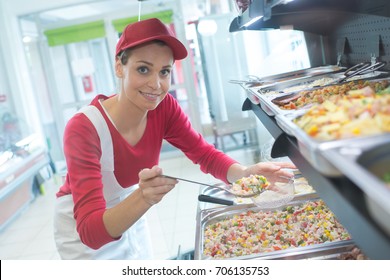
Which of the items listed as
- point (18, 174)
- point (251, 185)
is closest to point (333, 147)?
point (251, 185)

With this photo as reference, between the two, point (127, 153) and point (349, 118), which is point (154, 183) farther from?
point (349, 118)

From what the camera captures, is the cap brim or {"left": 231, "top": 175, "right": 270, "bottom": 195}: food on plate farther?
{"left": 231, "top": 175, "right": 270, "bottom": 195}: food on plate

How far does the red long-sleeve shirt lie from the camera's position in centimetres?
141

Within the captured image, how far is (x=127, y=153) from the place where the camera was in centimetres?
170

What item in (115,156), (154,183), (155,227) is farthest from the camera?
(155,227)

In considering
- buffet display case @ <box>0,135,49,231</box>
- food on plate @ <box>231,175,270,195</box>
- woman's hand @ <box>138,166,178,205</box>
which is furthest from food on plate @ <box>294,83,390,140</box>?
buffet display case @ <box>0,135,49,231</box>

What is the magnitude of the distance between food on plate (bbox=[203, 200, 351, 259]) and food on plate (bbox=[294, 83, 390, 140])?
702mm

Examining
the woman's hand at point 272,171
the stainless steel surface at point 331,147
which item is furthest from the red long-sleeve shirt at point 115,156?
the stainless steel surface at point 331,147

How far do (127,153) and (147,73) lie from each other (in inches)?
14.9

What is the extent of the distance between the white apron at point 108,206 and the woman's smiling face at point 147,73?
183mm

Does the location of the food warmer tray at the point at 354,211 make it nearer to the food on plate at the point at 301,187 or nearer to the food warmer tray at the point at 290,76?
the food on plate at the point at 301,187

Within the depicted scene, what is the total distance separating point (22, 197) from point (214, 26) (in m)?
3.47

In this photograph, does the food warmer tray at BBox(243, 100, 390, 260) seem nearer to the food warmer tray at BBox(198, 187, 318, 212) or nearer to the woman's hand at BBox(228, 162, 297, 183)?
the woman's hand at BBox(228, 162, 297, 183)

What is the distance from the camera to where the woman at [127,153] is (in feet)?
4.51
